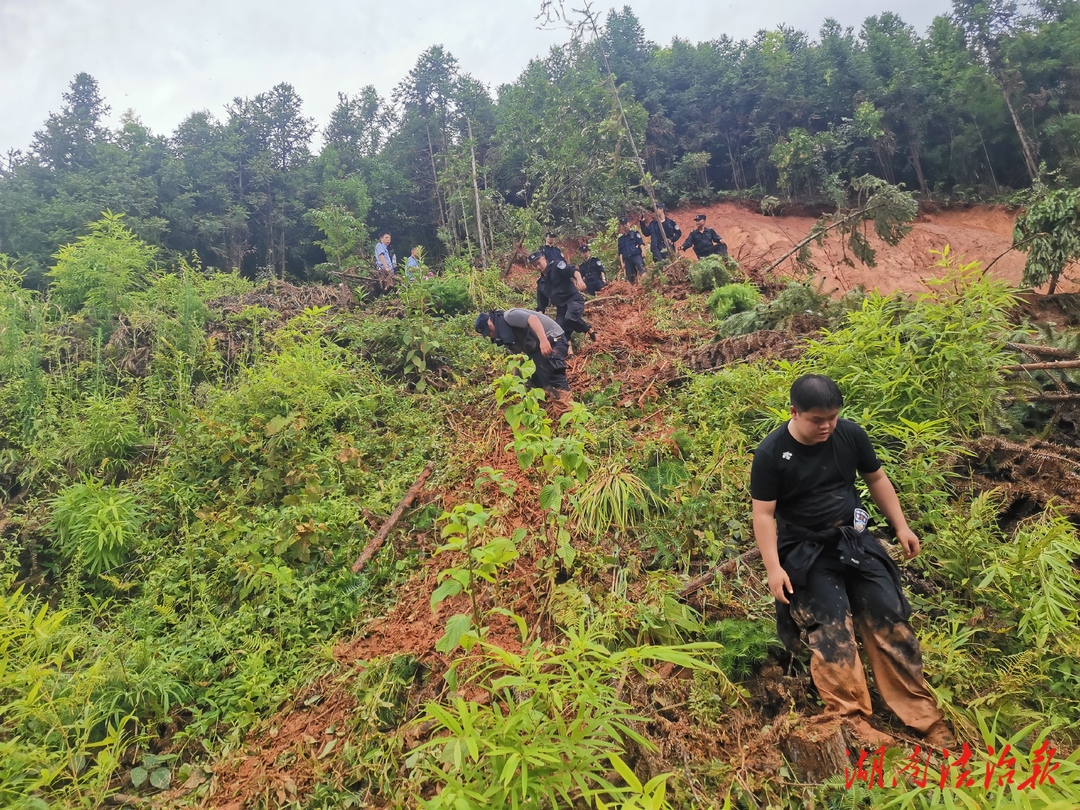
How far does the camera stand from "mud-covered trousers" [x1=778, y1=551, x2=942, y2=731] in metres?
2.16

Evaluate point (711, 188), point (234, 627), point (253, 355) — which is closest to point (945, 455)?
point (234, 627)

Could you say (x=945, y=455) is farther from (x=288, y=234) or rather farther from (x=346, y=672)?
(x=288, y=234)

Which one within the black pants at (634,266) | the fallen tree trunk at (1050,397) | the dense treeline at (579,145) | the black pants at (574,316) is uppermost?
the dense treeline at (579,145)

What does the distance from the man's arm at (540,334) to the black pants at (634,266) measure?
6.27 metres

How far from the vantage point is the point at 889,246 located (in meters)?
13.3

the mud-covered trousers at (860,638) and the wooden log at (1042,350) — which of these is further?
the wooden log at (1042,350)

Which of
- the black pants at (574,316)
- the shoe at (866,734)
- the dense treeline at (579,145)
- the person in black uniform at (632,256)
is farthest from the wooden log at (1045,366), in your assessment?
the dense treeline at (579,145)

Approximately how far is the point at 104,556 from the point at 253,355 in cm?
365

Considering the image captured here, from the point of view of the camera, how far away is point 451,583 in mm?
2252

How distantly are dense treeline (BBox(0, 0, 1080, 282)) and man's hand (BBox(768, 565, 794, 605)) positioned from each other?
1389cm

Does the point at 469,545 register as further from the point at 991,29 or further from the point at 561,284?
the point at 991,29

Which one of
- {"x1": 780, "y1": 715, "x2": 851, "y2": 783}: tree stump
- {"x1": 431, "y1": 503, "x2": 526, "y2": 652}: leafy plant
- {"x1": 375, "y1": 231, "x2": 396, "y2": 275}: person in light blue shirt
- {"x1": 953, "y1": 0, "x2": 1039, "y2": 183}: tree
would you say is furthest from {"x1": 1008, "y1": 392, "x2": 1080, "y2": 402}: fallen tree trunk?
{"x1": 953, "y1": 0, "x2": 1039, "y2": 183}: tree

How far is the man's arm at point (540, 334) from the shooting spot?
18.1 feet

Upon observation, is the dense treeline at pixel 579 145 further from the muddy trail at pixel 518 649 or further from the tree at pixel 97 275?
the muddy trail at pixel 518 649
